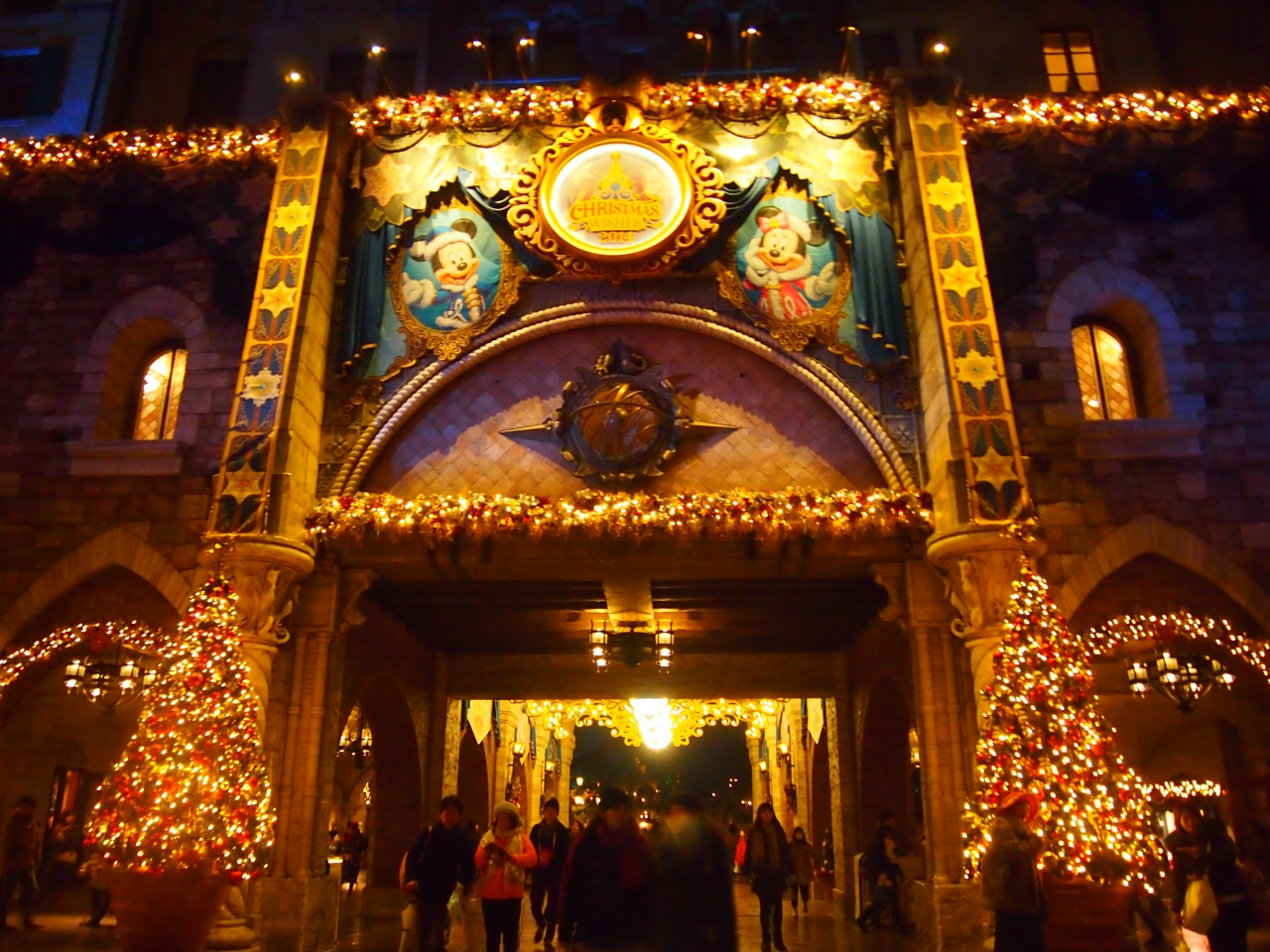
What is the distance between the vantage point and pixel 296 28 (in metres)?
17.5

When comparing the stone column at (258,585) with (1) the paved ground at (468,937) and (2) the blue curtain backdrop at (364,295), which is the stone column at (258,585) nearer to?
(2) the blue curtain backdrop at (364,295)

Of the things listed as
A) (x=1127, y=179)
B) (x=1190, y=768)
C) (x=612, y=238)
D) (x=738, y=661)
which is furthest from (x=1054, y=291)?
(x=1190, y=768)

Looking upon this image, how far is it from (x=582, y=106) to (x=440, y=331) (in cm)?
354

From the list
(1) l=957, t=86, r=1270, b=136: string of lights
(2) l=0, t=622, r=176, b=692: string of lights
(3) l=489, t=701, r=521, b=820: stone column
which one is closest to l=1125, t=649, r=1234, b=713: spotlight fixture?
(1) l=957, t=86, r=1270, b=136: string of lights

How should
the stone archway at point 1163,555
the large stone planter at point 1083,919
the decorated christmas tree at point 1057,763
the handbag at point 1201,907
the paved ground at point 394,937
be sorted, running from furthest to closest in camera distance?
the paved ground at point 394,937 → the stone archway at point 1163,555 → the decorated christmas tree at point 1057,763 → the large stone planter at point 1083,919 → the handbag at point 1201,907

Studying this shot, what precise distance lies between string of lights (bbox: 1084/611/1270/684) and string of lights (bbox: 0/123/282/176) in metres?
11.8

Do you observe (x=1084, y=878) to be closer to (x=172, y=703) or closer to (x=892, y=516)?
(x=892, y=516)

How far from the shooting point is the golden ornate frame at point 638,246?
12.1 metres

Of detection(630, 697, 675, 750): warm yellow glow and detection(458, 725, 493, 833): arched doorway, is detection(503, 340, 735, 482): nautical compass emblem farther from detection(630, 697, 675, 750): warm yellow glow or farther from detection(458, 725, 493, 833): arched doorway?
detection(458, 725, 493, 833): arched doorway

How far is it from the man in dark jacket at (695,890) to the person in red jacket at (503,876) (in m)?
2.93

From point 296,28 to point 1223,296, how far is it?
Answer: 15.4 meters

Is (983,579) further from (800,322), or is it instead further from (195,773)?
(195,773)

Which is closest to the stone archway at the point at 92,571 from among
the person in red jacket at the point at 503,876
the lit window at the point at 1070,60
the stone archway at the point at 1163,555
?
the person in red jacket at the point at 503,876

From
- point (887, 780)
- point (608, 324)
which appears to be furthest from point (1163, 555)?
point (608, 324)
